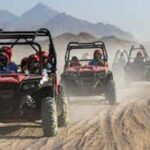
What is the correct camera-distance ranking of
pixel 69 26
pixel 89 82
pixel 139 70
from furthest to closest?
1. pixel 69 26
2. pixel 139 70
3. pixel 89 82

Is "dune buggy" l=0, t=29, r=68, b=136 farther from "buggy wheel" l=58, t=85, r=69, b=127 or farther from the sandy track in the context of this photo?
"buggy wheel" l=58, t=85, r=69, b=127

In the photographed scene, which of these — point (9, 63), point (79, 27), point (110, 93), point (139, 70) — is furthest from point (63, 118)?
point (79, 27)

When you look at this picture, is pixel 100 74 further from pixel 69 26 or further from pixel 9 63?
pixel 69 26

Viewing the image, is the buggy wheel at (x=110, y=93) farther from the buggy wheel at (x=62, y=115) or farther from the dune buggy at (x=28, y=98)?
the dune buggy at (x=28, y=98)

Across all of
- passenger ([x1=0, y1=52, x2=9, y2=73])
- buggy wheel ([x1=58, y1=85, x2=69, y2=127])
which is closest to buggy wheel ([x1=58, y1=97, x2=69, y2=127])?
buggy wheel ([x1=58, y1=85, x2=69, y2=127])

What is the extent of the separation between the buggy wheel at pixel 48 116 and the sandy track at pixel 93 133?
0.46 ft

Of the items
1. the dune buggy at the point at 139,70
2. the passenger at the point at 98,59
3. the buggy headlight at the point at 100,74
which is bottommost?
the dune buggy at the point at 139,70

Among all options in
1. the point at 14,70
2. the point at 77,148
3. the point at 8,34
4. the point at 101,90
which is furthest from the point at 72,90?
the point at 77,148

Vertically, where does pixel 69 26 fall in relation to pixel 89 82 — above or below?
below

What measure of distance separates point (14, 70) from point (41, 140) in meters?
2.40

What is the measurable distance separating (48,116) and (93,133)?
85 cm

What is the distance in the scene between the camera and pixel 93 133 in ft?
34.0

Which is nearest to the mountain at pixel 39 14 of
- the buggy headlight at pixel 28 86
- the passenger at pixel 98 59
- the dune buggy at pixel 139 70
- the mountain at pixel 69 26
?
the mountain at pixel 69 26

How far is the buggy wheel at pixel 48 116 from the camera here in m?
10.1
